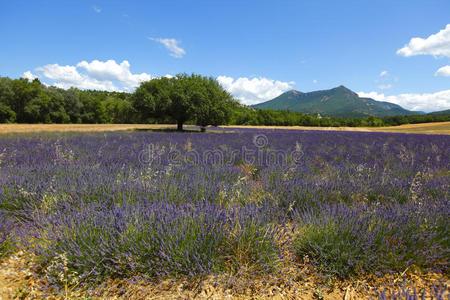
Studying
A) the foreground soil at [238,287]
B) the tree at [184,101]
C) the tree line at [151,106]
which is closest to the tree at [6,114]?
the tree line at [151,106]

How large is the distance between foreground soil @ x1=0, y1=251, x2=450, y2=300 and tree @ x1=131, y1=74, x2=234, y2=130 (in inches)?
718

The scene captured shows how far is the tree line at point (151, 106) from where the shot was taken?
1986 cm

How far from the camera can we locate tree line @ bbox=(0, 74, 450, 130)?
19859 mm

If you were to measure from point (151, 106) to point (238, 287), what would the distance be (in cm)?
2008

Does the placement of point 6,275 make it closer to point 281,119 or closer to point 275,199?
point 275,199

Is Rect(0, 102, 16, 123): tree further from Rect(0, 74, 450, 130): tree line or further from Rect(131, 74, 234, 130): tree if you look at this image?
Rect(131, 74, 234, 130): tree

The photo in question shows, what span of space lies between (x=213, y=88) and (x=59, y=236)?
21280 mm

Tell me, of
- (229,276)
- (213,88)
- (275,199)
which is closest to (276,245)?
(229,276)

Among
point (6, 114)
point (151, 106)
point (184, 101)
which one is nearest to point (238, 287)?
point (184, 101)

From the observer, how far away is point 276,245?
1701mm

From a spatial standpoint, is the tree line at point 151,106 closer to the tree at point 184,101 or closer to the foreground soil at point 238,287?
the tree at point 184,101

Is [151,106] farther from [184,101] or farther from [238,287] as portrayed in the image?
[238,287]

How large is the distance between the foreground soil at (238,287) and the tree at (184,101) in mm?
18236

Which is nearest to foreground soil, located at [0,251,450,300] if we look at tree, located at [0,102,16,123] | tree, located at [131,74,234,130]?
tree, located at [131,74,234,130]
